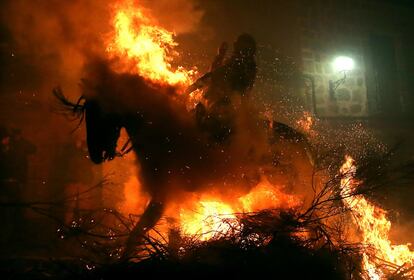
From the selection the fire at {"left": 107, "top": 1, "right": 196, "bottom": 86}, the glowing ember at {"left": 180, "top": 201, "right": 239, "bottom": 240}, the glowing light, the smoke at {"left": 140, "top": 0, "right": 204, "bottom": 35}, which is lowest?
the glowing ember at {"left": 180, "top": 201, "right": 239, "bottom": 240}

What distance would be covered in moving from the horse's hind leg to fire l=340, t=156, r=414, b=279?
2332 mm

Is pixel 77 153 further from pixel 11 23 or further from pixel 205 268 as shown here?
pixel 205 268

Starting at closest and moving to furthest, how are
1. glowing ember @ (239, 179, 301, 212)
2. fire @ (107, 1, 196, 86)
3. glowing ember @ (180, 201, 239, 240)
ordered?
glowing ember @ (180, 201, 239, 240), glowing ember @ (239, 179, 301, 212), fire @ (107, 1, 196, 86)

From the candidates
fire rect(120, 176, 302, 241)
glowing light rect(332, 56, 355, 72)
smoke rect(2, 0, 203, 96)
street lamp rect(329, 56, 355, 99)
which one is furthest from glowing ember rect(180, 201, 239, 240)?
glowing light rect(332, 56, 355, 72)

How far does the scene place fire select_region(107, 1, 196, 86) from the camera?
617 centimetres

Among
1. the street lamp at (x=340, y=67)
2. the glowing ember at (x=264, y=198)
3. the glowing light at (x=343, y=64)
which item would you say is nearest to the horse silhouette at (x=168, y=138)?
the glowing ember at (x=264, y=198)

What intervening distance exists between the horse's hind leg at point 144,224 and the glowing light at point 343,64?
9.28m

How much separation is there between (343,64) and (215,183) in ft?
29.4

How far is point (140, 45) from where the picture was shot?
6770 mm

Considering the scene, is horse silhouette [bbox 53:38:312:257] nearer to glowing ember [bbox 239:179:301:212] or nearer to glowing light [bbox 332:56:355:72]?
glowing ember [bbox 239:179:301:212]

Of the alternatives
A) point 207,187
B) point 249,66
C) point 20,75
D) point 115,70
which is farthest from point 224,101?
point 20,75

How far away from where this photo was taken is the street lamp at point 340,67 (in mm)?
12453

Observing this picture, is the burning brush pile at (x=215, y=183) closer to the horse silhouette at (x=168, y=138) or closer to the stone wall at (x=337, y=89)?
the horse silhouette at (x=168, y=138)

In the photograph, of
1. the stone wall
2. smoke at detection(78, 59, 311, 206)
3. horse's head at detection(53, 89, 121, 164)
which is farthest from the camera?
the stone wall
